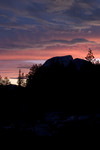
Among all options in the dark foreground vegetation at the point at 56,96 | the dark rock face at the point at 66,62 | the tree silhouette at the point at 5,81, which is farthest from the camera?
the tree silhouette at the point at 5,81

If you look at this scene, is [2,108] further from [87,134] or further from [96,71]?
[87,134]

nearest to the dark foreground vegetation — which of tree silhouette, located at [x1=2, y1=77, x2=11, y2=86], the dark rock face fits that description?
the dark rock face

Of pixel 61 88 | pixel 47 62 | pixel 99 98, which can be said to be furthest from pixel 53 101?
pixel 47 62

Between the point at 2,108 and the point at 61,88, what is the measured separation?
36.7 feet

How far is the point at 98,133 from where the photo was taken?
624 inches

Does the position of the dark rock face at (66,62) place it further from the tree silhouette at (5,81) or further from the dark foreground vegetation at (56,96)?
the tree silhouette at (5,81)

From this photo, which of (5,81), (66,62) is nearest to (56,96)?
(66,62)

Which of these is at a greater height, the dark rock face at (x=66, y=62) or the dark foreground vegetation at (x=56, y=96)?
the dark rock face at (x=66, y=62)

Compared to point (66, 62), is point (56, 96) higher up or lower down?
lower down

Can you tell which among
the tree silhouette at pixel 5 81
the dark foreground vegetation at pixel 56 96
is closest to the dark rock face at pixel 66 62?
the dark foreground vegetation at pixel 56 96

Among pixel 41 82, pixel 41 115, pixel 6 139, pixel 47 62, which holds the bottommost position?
pixel 41 115

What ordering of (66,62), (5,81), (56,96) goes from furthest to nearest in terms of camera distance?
(5,81) < (66,62) < (56,96)

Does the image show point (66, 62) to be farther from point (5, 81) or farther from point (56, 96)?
point (5, 81)

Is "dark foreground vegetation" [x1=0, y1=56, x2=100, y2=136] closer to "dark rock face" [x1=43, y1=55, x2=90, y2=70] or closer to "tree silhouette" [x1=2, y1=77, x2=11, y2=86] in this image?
"dark rock face" [x1=43, y1=55, x2=90, y2=70]
